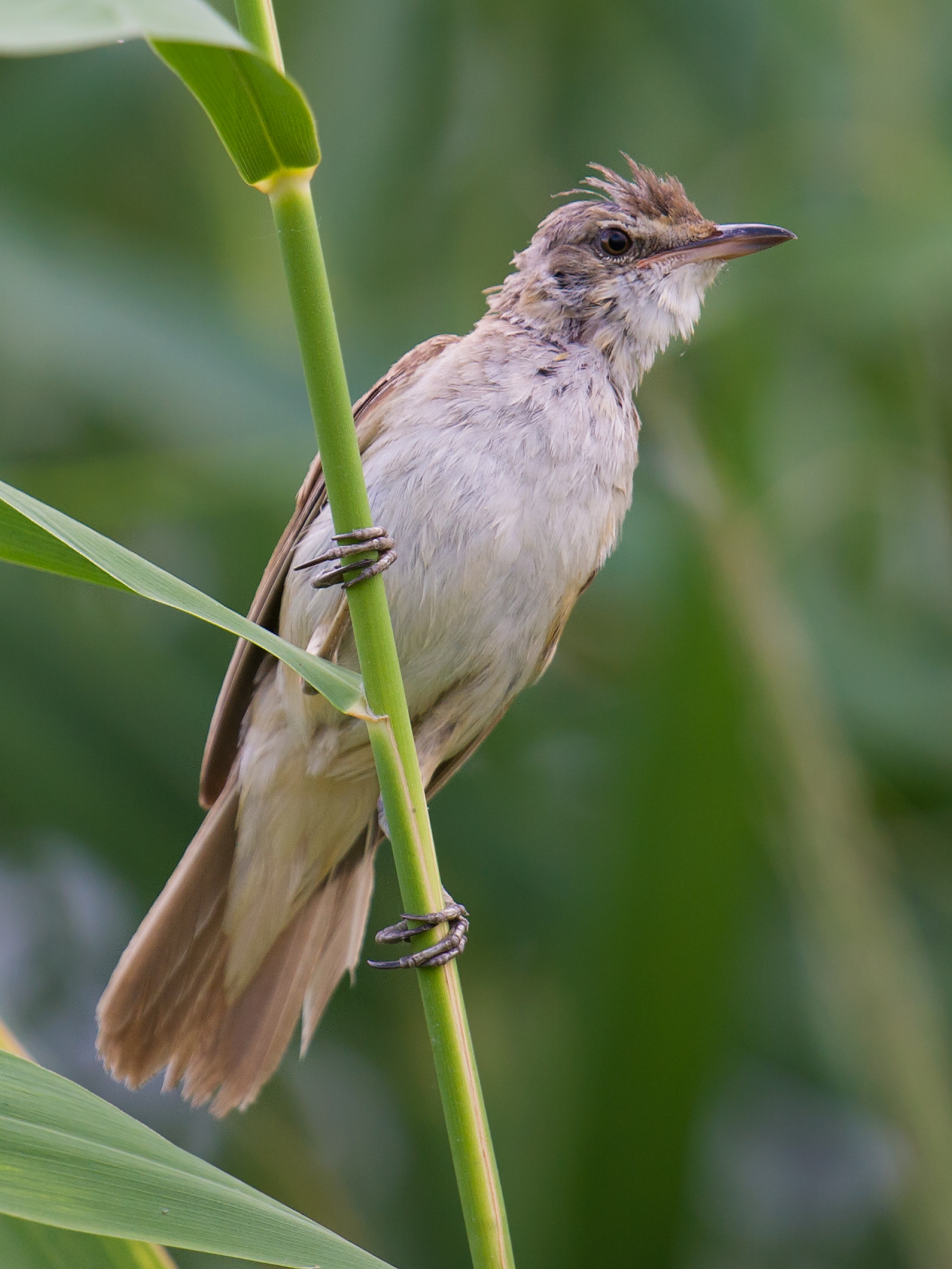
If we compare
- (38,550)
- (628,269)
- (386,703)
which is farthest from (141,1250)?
(628,269)

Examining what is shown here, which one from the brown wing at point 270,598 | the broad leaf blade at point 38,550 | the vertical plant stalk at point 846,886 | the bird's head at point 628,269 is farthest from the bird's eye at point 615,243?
the broad leaf blade at point 38,550

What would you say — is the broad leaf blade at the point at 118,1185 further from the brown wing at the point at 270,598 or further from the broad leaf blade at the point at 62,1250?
the brown wing at the point at 270,598

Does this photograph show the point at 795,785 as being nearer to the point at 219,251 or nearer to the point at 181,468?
the point at 181,468

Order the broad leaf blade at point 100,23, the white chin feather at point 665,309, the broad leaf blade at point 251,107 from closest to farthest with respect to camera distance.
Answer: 1. the broad leaf blade at point 100,23
2. the broad leaf blade at point 251,107
3. the white chin feather at point 665,309

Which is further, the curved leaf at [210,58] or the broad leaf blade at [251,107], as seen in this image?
the broad leaf blade at [251,107]

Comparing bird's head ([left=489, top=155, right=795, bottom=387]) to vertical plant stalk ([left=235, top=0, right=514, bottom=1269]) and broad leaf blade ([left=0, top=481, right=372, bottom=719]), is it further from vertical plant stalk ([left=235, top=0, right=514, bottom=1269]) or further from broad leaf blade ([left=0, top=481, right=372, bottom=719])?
broad leaf blade ([left=0, top=481, right=372, bottom=719])

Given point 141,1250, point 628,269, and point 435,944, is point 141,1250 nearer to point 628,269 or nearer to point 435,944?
point 435,944

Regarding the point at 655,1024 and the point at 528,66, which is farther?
the point at 528,66

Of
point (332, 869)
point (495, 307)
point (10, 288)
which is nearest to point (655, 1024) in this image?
point (332, 869)
